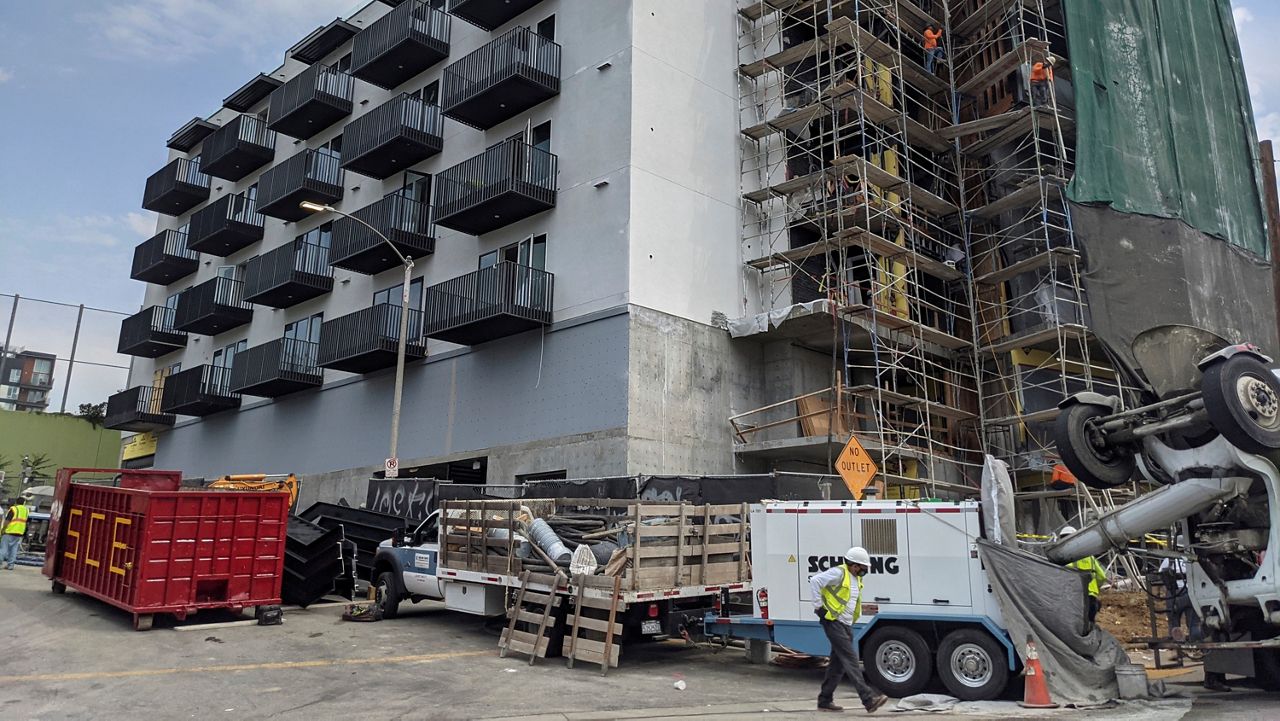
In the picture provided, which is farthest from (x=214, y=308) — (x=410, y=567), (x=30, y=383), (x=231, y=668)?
(x=30, y=383)

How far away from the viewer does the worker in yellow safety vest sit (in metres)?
19.9

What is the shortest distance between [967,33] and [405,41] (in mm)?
16518

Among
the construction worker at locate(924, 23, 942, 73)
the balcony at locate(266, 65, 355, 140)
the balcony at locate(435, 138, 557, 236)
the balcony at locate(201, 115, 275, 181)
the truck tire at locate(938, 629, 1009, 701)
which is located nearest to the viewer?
the truck tire at locate(938, 629, 1009, 701)

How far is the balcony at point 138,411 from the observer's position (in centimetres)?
3666

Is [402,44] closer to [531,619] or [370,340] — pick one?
[370,340]

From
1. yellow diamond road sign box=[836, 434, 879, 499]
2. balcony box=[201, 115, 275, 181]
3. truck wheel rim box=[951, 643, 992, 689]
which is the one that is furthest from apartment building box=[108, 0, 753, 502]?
truck wheel rim box=[951, 643, 992, 689]

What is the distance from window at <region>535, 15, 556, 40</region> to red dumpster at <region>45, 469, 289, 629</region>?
14960 millimetres

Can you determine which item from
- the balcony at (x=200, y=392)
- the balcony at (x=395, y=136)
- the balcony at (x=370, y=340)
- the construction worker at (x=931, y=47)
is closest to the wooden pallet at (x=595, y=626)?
the balcony at (x=370, y=340)

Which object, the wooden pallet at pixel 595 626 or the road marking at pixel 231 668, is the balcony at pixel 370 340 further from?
the wooden pallet at pixel 595 626

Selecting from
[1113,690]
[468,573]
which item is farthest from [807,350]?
[1113,690]

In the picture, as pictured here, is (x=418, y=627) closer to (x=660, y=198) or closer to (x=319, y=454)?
(x=660, y=198)

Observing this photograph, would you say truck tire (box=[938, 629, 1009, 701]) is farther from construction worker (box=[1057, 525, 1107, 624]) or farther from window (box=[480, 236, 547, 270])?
window (box=[480, 236, 547, 270])

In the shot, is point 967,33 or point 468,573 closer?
point 468,573

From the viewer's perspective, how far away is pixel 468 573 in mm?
12836
